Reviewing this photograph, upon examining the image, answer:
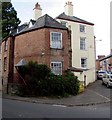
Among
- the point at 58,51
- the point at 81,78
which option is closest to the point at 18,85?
the point at 58,51

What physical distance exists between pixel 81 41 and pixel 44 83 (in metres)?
17.6

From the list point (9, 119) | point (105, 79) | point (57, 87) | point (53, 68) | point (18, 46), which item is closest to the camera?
point (9, 119)

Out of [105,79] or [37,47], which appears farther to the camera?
[105,79]

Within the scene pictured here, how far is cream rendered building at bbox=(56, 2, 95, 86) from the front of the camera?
4059 centimetres

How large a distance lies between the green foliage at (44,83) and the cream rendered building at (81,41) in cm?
1313

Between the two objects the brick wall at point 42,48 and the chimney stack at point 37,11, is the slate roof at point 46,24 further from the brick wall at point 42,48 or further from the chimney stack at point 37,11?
the chimney stack at point 37,11

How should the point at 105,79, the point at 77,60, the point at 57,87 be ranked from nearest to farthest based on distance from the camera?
the point at 57,87
the point at 105,79
the point at 77,60

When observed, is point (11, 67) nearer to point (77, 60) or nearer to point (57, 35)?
point (57, 35)

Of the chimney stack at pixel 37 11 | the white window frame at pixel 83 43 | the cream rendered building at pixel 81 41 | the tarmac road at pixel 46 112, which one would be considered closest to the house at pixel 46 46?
the chimney stack at pixel 37 11

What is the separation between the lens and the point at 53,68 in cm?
2919

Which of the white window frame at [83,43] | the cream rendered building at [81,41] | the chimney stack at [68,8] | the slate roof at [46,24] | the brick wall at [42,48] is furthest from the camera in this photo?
the chimney stack at [68,8]

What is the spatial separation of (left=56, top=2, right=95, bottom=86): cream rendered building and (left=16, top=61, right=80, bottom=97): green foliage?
43.1 ft

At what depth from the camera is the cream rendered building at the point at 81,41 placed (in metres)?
40.6

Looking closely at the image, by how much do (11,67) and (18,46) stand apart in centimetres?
289
